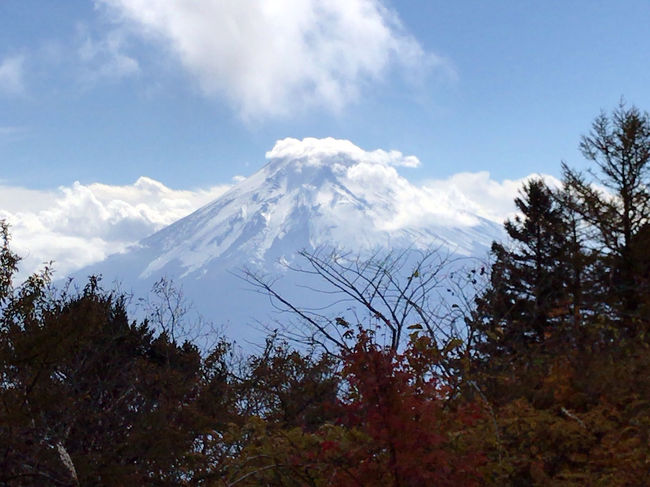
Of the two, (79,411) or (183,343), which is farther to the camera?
(183,343)

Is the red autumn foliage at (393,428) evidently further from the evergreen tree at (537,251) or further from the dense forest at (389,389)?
the evergreen tree at (537,251)

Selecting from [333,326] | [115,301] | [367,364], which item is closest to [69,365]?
[115,301]

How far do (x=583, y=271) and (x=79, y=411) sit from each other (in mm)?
12674

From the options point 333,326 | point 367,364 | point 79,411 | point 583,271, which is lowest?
point 79,411

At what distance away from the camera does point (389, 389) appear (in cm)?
265

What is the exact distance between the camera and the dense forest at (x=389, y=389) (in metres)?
2.91

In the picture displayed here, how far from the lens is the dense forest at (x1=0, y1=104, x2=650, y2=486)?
9.53 ft

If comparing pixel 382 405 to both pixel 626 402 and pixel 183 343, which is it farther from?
pixel 183 343

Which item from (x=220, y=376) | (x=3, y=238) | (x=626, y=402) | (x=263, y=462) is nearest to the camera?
(x=263, y=462)

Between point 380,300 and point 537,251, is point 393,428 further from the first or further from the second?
point 537,251

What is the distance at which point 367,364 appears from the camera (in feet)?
9.12

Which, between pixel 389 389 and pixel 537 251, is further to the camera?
pixel 537 251

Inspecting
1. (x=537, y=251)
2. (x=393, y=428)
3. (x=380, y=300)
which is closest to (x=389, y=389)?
(x=393, y=428)

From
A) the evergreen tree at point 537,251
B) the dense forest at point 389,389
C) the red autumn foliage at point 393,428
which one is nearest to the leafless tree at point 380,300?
the dense forest at point 389,389
